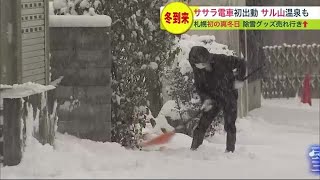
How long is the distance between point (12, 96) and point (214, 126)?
5536 millimetres

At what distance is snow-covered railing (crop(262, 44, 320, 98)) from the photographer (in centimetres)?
2075

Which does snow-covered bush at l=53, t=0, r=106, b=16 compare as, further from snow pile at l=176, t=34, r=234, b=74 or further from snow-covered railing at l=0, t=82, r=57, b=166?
snow pile at l=176, t=34, r=234, b=74

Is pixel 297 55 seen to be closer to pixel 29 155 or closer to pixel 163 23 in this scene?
pixel 163 23

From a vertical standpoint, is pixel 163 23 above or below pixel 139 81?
above

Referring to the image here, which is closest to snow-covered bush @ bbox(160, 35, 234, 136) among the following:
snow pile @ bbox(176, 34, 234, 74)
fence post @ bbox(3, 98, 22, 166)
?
snow pile @ bbox(176, 34, 234, 74)

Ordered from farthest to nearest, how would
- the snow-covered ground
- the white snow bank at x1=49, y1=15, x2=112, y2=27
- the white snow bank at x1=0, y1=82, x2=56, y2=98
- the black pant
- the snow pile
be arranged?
the snow pile < the black pant < the white snow bank at x1=49, y1=15, x2=112, y2=27 < the white snow bank at x1=0, y1=82, x2=56, y2=98 < the snow-covered ground

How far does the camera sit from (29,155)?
18.4 feet

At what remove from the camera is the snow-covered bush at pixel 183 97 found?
994 centimetres

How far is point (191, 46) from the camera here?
10453 mm

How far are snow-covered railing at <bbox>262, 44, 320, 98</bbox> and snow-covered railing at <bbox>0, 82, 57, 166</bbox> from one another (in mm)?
15516

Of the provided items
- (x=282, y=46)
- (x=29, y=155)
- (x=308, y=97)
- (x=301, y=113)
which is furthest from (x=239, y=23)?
(x=282, y=46)

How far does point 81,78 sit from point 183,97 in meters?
3.14

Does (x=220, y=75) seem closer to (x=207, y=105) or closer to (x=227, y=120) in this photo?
(x=207, y=105)

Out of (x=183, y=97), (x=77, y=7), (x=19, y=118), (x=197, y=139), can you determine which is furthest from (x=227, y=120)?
(x=19, y=118)
